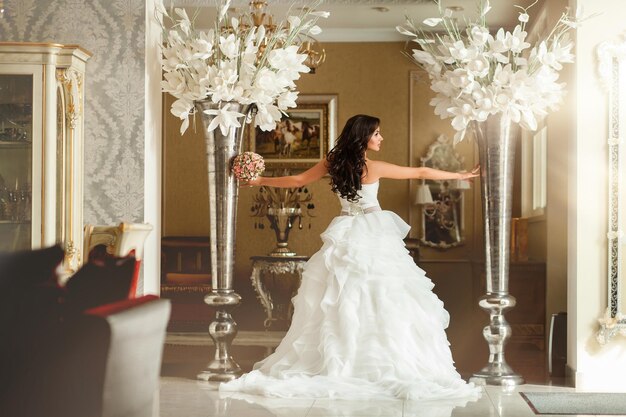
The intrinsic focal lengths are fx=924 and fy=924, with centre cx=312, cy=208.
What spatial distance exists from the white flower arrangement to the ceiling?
8.05 feet

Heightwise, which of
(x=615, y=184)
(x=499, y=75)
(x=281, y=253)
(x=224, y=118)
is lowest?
(x=281, y=253)

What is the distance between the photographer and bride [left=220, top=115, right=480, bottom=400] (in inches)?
220

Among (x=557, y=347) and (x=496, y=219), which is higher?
(x=496, y=219)

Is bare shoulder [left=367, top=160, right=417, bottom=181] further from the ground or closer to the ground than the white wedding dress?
further from the ground

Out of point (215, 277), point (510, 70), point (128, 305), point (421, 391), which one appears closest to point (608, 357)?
point (421, 391)

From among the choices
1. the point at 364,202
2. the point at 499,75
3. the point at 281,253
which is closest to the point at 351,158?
the point at 364,202

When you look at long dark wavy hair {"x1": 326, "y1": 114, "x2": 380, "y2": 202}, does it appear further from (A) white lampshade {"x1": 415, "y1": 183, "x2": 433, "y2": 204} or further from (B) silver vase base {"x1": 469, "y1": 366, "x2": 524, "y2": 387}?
(A) white lampshade {"x1": 415, "y1": 183, "x2": 433, "y2": 204}

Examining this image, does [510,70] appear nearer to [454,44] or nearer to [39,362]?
[454,44]

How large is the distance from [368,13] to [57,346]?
26.4 ft

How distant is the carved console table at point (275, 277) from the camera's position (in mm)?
8602

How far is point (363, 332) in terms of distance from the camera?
582 cm

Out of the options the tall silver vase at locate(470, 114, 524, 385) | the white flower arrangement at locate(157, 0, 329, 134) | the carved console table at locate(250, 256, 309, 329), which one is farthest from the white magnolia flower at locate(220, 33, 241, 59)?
the carved console table at locate(250, 256, 309, 329)

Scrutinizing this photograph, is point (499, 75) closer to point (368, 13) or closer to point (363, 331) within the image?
point (363, 331)

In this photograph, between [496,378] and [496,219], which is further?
[496,219]
